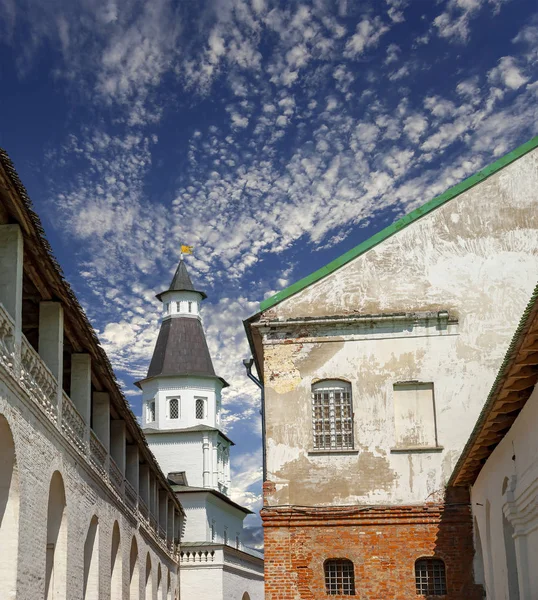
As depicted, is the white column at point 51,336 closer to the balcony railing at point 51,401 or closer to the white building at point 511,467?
the balcony railing at point 51,401

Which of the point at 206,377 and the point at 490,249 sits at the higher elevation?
the point at 206,377

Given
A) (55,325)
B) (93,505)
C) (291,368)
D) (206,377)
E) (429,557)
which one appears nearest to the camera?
(55,325)

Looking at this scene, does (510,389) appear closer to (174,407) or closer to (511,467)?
(511,467)

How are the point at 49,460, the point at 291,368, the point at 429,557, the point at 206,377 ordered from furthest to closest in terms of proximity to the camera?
the point at 206,377 → the point at 291,368 → the point at 429,557 → the point at 49,460

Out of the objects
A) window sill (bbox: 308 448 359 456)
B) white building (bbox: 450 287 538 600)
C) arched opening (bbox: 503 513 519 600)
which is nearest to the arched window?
window sill (bbox: 308 448 359 456)

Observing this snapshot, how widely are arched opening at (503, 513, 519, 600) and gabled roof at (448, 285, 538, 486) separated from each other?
4.24 feet

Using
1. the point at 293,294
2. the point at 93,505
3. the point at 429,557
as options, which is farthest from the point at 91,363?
the point at 429,557

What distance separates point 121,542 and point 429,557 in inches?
292

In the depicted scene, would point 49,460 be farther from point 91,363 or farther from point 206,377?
point 206,377

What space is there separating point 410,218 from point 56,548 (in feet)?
36.1

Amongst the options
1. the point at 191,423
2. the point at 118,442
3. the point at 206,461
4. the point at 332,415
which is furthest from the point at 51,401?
the point at 191,423

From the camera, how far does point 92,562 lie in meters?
18.0

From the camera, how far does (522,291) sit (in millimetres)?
20391

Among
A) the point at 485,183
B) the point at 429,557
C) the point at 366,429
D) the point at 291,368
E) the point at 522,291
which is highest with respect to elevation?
the point at 485,183
